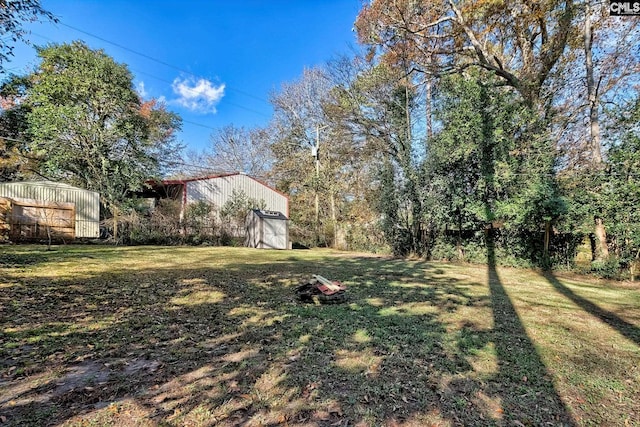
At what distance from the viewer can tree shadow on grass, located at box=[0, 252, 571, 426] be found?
1.95 m

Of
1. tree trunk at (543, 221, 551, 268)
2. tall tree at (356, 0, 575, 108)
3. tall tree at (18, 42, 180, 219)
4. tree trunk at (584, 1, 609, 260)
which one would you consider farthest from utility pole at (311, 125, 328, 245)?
tree trunk at (584, 1, 609, 260)

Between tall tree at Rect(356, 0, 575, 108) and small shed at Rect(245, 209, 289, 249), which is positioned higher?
tall tree at Rect(356, 0, 575, 108)

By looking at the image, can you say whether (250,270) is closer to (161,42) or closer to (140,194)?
(140,194)

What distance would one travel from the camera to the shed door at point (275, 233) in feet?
51.0

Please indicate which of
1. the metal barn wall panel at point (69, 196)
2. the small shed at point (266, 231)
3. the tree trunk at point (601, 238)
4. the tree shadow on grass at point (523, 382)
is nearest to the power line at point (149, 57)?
the metal barn wall panel at point (69, 196)

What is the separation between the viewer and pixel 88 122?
13.4m

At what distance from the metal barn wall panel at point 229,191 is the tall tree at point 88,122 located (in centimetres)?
239

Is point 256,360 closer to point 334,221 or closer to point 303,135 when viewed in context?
point 334,221

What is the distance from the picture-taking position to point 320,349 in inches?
114

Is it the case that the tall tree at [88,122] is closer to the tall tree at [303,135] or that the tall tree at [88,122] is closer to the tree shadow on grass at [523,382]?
the tall tree at [303,135]

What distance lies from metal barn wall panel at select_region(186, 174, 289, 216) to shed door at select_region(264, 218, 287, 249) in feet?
11.3

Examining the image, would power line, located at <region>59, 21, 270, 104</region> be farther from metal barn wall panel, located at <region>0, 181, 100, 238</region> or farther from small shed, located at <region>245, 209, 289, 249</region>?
small shed, located at <region>245, 209, 289, 249</region>

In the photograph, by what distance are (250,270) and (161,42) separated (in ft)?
52.0

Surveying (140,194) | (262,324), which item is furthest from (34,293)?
(140,194)
